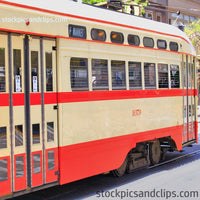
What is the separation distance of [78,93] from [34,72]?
0.94 metres

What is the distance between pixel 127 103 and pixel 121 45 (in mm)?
1166

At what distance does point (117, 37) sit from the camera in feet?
21.8

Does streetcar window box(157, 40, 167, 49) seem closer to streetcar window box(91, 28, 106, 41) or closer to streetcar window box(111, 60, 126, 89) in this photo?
streetcar window box(111, 60, 126, 89)

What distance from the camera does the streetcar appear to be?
16.1ft

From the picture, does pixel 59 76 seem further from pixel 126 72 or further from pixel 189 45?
pixel 189 45

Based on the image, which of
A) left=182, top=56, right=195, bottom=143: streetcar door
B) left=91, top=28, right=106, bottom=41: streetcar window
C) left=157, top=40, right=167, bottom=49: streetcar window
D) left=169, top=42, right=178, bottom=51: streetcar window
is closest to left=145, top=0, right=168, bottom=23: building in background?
left=182, top=56, right=195, bottom=143: streetcar door

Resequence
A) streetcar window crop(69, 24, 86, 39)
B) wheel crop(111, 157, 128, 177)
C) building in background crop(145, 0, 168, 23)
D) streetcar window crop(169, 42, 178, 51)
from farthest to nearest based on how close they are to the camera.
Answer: building in background crop(145, 0, 168, 23)
streetcar window crop(169, 42, 178, 51)
wheel crop(111, 157, 128, 177)
streetcar window crop(69, 24, 86, 39)

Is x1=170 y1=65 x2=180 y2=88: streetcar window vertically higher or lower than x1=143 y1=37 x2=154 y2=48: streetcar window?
lower

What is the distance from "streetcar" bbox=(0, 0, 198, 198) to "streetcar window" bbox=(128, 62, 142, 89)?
0.02 m

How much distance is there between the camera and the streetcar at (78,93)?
4.92 meters

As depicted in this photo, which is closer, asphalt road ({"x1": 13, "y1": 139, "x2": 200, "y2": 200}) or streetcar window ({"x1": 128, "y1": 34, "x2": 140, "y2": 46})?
asphalt road ({"x1": 13, "y1": 139, "x2": 200, "y2": 200})

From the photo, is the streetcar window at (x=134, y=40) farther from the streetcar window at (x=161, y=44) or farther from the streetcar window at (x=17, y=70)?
the streetcar window at (x=17, y=70)

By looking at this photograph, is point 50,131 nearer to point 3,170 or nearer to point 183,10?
point 3,170

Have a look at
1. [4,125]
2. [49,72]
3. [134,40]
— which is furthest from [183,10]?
[4,125]
